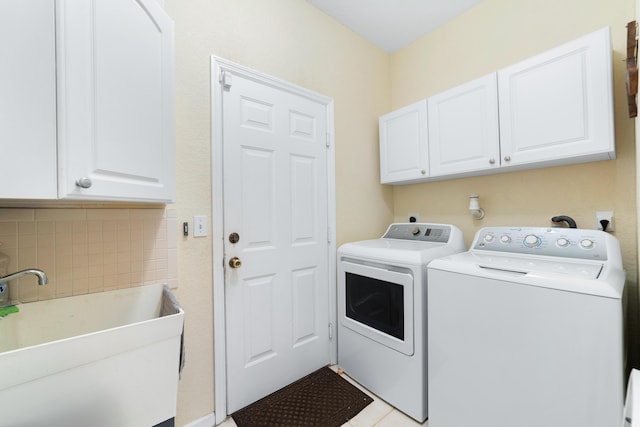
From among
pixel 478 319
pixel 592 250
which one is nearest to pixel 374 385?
pixel 478 319

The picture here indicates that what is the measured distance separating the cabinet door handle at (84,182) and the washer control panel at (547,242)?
1915mm

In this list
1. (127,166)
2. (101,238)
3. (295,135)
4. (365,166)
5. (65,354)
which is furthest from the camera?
(365,166)

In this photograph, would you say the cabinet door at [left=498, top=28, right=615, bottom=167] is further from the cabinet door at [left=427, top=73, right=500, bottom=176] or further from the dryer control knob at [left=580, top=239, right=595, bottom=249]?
the dryer control knob at [left=580, top=239, right=595, bottom=249]

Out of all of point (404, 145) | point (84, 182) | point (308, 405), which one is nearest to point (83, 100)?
point (84, 182)

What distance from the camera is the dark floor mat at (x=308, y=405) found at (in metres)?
1.47

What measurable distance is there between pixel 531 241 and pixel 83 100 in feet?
6.75

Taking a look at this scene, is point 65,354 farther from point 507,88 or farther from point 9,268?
point 507,88

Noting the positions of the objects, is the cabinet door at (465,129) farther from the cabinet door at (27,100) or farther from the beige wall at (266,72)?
the cabinet door at (27,100)

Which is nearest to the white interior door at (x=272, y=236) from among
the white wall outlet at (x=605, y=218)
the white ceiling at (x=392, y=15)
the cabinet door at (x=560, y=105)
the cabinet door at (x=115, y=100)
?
the cabinet door at (x=115, y=100)

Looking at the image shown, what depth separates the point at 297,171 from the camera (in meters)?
1.83

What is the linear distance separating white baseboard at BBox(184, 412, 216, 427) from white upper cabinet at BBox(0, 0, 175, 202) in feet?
4.00

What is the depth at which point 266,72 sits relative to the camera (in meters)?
1.71

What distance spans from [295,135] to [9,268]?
1.50 meters

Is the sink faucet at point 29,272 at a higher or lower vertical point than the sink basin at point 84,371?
higher
